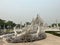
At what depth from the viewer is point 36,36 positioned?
1445 cm

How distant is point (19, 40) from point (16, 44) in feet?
3.44

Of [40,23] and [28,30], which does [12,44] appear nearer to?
[28,30]

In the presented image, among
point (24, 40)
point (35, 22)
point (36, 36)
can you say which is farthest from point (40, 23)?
point (24, 40)

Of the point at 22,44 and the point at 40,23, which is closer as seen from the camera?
the point at 22,44

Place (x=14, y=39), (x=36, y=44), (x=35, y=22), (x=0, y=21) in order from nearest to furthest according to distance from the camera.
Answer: (x=36, y=44) → (x=14, y=39) → (x=35, y=22) → (x=0, y=21)

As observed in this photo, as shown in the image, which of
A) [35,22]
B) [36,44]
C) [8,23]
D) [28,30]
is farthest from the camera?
[8,23]

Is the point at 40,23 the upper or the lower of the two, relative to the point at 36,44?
upper

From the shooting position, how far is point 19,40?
13.1 metres

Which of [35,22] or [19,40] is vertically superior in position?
[35,22]

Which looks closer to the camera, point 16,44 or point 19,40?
point 16,44

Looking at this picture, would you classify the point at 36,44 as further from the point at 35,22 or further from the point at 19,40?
the point at 35,22

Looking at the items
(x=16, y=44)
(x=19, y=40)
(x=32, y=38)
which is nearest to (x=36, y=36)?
(x=32, y=38)

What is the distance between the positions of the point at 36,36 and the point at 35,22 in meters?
2.39

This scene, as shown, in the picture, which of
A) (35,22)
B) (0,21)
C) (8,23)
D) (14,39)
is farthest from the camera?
(8,23)
